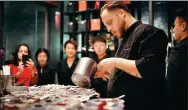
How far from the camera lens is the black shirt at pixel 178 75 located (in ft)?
7.75

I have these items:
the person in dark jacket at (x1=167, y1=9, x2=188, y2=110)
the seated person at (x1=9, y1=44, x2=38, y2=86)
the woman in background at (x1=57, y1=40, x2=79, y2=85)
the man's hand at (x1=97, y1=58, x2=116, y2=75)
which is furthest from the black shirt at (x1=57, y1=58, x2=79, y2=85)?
the man's hand at (x1=97, y1=58, x2=116, y2=75)

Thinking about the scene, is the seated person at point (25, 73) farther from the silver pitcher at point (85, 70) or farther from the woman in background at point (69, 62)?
the silver pitcher at point (85, 70)

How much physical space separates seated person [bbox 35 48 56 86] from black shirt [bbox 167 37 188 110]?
4.28 feet

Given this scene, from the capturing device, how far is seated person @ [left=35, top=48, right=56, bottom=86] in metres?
3.07

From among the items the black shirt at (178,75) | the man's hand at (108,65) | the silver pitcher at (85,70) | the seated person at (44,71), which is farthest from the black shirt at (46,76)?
the man's hand at (108,65)

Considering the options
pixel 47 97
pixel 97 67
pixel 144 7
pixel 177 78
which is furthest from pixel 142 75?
pixel 144 7

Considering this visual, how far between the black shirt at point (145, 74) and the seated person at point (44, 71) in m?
1.62

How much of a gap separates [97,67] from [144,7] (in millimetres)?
3433

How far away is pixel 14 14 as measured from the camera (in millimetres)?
5422

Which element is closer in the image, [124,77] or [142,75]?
[142,75]

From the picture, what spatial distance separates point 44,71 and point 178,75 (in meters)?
1.47

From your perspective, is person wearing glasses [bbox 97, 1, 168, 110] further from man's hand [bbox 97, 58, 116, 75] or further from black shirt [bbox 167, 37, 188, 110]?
black shirt [bbox 167, 37, 188, 110]

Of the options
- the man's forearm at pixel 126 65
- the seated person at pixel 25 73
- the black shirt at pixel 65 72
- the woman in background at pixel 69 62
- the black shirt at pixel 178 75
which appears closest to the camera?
the man's forearm at pixel 126 65

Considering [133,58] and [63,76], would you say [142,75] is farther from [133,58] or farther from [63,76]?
[63,76]
